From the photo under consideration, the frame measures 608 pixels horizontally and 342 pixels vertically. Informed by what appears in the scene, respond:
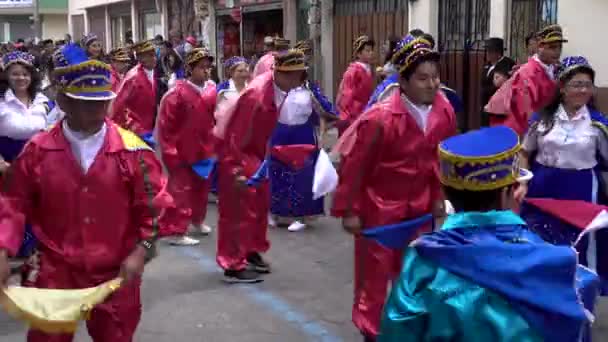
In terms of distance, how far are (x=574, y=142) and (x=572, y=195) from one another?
0.33m

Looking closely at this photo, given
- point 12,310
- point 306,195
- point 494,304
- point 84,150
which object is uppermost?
point 84,150

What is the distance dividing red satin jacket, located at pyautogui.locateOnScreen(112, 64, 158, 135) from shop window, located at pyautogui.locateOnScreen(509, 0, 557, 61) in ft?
18.2

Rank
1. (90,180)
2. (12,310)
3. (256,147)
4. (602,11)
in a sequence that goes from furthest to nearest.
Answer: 1. (602,11)
2. (256,147)
3. (90,180)
4. (12,310)

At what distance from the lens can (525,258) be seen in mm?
2275

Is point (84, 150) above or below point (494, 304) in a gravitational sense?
above

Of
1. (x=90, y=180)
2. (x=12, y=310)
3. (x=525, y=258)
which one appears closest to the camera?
(x=525, y=258)

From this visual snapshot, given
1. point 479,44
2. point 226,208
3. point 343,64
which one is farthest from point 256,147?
point 343,64

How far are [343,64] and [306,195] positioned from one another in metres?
8.71

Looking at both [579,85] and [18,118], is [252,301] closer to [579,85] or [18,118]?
[18,118]

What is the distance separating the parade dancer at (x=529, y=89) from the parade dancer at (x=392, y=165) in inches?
99.3

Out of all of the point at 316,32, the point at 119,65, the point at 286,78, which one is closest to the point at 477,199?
the point at 286,78

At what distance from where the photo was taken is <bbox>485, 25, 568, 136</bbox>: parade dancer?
6949mm

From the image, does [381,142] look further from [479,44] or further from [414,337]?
[479,44]

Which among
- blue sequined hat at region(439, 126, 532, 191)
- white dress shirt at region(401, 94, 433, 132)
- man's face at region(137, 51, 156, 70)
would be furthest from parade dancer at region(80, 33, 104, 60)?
blue sequined hat at region(439, 126, 532, 191)
